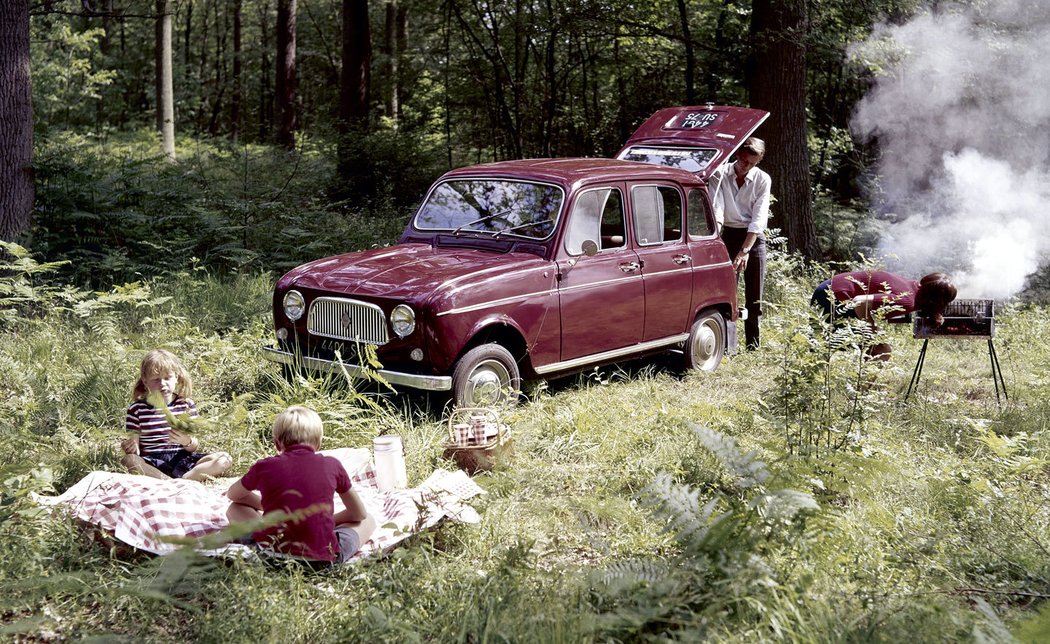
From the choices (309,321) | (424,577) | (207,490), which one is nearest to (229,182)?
(309,321)

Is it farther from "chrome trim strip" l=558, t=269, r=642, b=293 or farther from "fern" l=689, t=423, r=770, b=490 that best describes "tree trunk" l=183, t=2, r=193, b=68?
"fern" l=689, t=423, r=770, b=490

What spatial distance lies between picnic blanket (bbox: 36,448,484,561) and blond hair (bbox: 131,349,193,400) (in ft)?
1.77

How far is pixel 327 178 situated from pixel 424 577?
14.0 meters

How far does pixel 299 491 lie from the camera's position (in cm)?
420

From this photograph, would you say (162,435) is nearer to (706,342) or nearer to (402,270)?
(402,270)

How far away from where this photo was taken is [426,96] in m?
19.5

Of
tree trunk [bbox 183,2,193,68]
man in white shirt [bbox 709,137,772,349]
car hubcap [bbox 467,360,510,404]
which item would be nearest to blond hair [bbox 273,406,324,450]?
car hubcap [bbox 467,360,510,404]

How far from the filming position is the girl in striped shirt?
5.30m

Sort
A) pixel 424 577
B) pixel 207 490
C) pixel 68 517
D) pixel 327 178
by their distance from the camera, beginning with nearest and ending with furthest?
pixel 424 577 → pixel 68 517 → pixel 207 490 → pixel 327 178

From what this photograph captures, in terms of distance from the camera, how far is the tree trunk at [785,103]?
12.4 m

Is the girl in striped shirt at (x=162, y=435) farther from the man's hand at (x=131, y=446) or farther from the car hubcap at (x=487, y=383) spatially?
the car hubcap at (x=487, y=383)

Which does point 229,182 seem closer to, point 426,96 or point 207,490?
point 426,96

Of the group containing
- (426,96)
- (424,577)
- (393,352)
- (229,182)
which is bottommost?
(424,577)

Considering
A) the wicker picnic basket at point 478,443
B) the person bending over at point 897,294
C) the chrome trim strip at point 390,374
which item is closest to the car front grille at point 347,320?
the chrome trim strip at point 390,374
